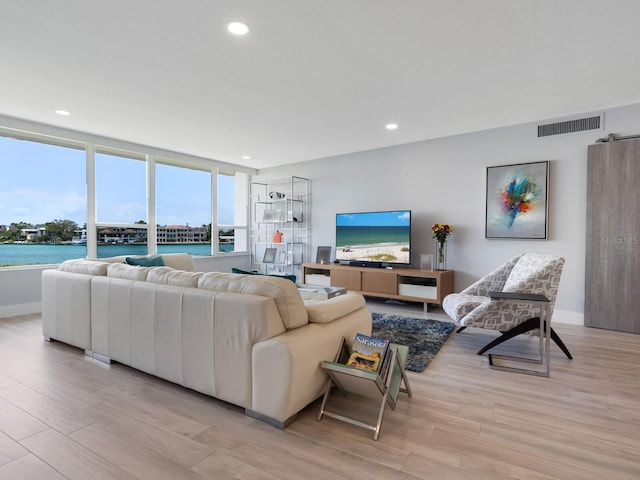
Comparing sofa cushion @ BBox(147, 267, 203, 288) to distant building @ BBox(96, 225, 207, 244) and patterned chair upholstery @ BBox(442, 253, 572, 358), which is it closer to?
patterned chair upholstery @ BBox(442, 253, 572, 358)

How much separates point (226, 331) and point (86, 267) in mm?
1795

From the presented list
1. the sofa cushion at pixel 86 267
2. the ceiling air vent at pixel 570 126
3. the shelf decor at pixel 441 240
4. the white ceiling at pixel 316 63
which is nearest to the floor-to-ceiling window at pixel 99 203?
the white ceiling at pixel 316 63

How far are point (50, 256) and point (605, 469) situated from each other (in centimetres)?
590

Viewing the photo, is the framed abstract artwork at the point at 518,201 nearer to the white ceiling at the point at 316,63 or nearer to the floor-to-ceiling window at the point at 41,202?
the white ceiling at the point at 316,63

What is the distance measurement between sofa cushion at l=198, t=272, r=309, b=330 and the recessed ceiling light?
63.9 inches

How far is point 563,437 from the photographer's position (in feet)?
5.86

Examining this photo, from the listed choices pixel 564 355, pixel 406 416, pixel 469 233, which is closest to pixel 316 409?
pixel 406 416

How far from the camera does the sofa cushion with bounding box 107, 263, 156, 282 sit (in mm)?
2531

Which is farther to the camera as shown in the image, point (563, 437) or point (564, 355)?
point (564, 355)

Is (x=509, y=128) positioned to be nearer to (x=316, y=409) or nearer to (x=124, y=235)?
(x=316, y=409)

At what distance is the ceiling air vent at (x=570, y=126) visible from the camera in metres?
3.84

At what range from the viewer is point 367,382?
5.98 ft

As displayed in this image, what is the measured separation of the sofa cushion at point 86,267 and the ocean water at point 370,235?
3.52 m

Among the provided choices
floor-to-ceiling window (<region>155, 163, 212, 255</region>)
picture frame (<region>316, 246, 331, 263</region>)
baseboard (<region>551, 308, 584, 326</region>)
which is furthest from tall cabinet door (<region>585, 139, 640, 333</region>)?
floor-to-ceiling window (<region>155, 163, 212, 255</region>)
